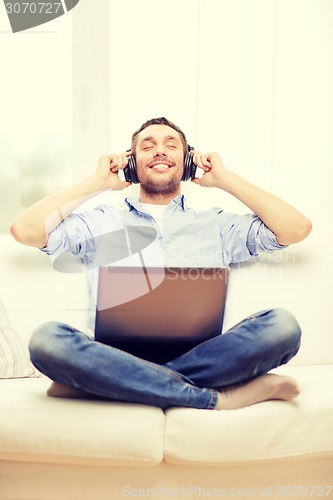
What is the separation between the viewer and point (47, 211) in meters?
1.93

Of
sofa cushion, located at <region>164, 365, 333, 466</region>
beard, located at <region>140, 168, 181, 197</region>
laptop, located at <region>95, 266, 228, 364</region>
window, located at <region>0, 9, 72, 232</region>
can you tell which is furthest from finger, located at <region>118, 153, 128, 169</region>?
sofa cushion, located at <region>164, 365, 333, 466</region>

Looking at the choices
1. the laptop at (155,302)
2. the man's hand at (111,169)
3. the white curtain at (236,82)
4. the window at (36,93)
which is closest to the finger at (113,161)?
the man's hand at (111,169)

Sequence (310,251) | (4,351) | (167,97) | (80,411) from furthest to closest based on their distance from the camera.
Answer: (167,97) → (310,251) → (4,351) → (80,411)

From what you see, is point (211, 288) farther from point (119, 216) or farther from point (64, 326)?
point (119, 216)

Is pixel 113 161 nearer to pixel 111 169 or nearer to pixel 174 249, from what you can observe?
pixel 111 169

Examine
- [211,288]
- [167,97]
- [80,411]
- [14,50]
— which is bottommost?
[80,411]

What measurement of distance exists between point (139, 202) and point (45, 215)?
43cm

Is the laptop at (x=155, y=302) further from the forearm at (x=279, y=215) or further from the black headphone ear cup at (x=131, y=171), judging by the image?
the black headphone ear cup at (x=131, y=171)

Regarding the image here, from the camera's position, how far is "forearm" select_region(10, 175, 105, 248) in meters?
1.91

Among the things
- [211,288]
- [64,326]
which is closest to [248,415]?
[211,288]

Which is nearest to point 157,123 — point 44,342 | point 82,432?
point 44,342

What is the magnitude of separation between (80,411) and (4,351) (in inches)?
19.2

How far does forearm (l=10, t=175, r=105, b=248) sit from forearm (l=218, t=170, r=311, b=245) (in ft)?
1.77

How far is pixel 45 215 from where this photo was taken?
1.93 metres
